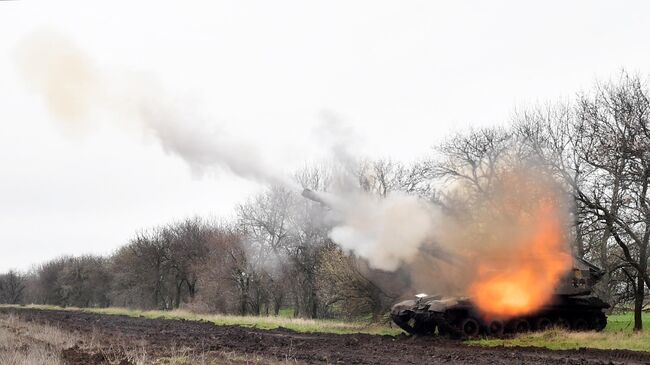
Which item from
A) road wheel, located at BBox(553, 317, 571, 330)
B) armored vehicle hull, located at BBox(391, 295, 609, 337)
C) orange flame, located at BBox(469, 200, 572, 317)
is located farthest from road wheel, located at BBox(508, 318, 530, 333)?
road wheel, located at BBox(553, 317, 571, 330)

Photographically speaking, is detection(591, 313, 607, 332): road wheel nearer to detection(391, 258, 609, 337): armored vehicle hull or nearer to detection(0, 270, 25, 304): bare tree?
detection(391, 258, 609, 337): armored vehicle hull

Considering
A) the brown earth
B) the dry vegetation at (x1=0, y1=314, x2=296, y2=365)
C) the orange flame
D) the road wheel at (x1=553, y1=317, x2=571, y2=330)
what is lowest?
the brown earth

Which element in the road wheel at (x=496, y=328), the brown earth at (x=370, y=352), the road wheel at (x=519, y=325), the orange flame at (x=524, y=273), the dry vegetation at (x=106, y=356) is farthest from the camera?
the orange flame at (x=524, y=273)

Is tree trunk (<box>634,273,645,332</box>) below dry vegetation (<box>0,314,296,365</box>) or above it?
above

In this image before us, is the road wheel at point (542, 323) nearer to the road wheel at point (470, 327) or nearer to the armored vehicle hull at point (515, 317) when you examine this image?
the armored vehicle hull at point (515, 317)

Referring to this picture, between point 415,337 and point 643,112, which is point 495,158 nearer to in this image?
point 643,112

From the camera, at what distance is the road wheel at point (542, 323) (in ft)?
74.7

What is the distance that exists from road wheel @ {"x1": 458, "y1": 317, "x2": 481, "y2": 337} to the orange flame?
598 millimetres

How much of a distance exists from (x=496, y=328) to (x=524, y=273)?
260 centimetres

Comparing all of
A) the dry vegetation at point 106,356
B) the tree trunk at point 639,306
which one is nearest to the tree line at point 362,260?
the tree trunk at point 639,306

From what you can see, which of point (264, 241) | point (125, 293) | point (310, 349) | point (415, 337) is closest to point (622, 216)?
point (415, 337)

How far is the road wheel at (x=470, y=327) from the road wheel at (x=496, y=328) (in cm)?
42

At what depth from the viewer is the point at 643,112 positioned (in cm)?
2262

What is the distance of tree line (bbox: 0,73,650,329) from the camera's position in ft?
77.1
